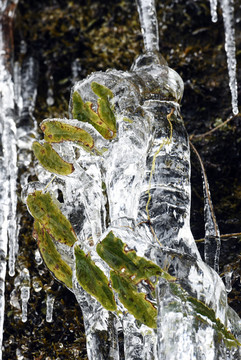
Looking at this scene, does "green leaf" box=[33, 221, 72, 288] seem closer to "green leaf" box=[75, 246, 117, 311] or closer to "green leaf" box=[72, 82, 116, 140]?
"green leaf" box=[75, 246, 117, 311]

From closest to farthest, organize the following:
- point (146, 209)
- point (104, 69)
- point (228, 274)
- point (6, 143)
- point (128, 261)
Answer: point (128, 261) < point (146, 209) < point (228, 274) < point (6, 143) < point (104, 69)

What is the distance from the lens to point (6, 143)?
1641mm

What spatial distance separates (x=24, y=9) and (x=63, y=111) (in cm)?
44

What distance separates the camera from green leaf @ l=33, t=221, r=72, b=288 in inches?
46.2

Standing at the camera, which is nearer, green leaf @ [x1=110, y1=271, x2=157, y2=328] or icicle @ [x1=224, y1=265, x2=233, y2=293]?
green leaf @ [x1=110, y1=271, x2=157, y2=328]

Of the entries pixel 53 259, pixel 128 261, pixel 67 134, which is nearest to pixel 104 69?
pixel 67 134

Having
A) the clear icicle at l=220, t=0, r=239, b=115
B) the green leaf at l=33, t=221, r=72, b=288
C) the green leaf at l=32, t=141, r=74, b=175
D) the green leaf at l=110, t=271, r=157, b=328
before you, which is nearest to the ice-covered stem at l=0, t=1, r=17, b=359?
the green leaf at l=33, t=221, r=72, b=288

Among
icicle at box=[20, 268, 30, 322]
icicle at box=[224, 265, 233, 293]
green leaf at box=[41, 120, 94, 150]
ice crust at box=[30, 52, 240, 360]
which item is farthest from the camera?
icicle at box=[20, 268, 30, 322]

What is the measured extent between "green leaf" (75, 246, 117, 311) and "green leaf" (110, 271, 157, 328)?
0.20 ft

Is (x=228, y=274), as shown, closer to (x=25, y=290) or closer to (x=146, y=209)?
(x=146, y=209)

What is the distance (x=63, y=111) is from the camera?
174cm

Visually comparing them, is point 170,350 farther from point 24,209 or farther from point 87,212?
point 24,209

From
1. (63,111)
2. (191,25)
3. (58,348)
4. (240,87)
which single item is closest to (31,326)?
(58,348)

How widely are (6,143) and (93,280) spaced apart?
679mm
